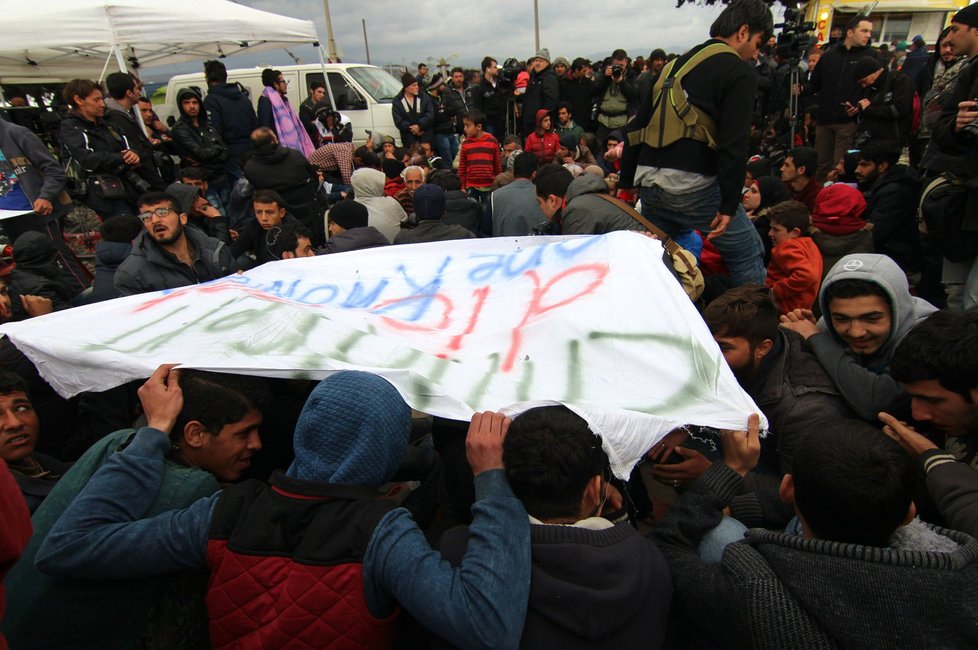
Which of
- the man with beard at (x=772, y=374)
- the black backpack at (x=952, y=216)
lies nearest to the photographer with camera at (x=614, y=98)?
the black backpack at (x=952, y=216)

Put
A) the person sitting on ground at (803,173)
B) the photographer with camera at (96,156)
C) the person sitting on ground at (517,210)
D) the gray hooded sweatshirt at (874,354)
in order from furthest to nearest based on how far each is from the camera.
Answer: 1. the photographer with camera at (96,156)
2. the person sitting on ground at (803,173)
3. the person sitting on ground at (517,210)
4. the gray hooded sweatshirt at (874,354)

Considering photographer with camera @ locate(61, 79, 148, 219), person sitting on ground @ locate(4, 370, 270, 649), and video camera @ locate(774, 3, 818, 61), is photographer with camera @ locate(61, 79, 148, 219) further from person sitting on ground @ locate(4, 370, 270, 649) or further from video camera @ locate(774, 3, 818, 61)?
video camera @ locate(774, 3, 818, 61)

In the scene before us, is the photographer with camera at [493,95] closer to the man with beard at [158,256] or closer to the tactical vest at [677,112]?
the tactical vest at [677,112]

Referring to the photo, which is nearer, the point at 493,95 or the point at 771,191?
the point at 771,191

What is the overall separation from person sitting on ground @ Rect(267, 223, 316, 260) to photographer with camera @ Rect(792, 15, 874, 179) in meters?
6.37

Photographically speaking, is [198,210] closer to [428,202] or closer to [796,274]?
[428,202]

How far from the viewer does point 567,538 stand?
1.38 metres

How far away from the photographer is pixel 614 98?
9508 millimetres

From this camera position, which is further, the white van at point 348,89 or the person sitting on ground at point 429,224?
the white van at point 348,89

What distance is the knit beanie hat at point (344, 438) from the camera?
149 centimetres

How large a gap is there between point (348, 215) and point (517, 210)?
1.55 meters

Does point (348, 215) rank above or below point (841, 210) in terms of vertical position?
above

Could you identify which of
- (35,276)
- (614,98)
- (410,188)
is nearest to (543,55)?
(614,98)

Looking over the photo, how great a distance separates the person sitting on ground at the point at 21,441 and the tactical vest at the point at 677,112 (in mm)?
3308
